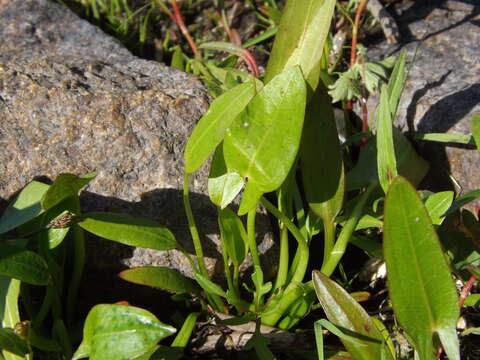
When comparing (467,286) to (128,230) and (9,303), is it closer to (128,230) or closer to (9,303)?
(128,230)

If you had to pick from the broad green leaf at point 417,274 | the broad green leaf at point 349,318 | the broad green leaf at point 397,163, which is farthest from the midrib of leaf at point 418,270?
the broad green leaf at point 397,163

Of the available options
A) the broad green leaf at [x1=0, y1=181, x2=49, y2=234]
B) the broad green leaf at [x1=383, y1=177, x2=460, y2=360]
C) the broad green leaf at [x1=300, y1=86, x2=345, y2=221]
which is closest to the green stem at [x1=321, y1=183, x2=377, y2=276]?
the broad green leaf at [x1=300, y1=86, x2=345, y2=221]

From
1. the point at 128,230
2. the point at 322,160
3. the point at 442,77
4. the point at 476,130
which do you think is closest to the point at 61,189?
the point at 128,230

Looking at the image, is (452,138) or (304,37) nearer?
(304,37)

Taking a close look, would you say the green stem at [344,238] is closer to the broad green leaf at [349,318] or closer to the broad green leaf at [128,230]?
the broad green leaf at [349,318]

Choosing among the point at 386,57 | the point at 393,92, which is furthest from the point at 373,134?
the point at 386,57

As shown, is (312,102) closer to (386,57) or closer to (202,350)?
(202,350)

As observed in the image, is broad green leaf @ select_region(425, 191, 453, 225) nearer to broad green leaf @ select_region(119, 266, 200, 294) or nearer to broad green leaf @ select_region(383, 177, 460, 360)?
broad green leaf @ select_region(383, 177, 460, 360)
